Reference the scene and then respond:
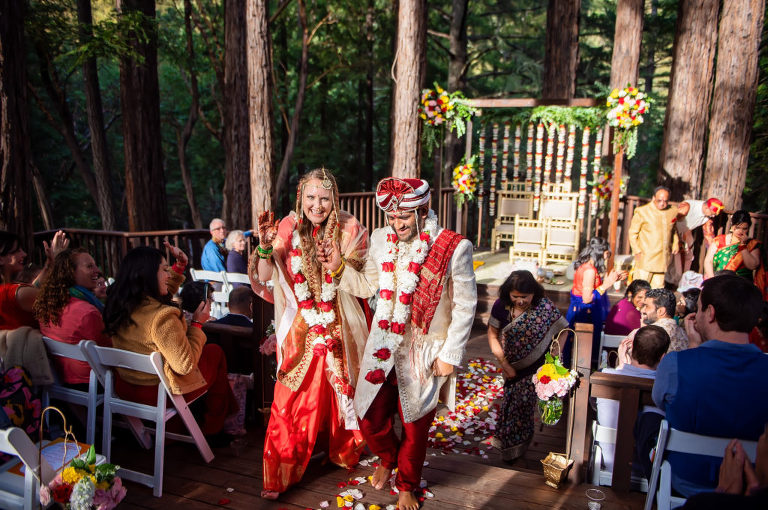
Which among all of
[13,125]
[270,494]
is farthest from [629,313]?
[13,125]

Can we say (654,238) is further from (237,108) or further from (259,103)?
(237,108)

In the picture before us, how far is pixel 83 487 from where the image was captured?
2412 mm

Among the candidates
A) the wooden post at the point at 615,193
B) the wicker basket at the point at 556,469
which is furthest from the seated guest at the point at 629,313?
the wooden post at the point at 615,193

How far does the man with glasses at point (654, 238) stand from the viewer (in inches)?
301

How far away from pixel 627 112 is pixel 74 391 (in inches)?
305

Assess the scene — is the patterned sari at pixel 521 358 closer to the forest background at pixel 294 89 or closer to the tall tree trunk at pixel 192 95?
the forest background at pixel 294 89

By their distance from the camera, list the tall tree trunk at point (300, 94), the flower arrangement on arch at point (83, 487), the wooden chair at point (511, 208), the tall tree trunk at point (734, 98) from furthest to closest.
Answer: the tall tree trunk at point (300, 94) → the wooden chair at point (511, 208) → the tall tree trunk at point (734, 98) → the flower arrangement on arch at point (83, 487)

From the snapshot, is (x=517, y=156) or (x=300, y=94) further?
(x=300, y=94)

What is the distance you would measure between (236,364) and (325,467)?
1.29 meters

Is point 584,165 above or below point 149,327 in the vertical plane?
above

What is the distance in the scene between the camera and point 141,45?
10930 mm

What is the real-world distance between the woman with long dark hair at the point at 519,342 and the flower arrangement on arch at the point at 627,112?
16.6ft

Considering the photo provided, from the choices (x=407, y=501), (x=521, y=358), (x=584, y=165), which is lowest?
(x=407, y=501)

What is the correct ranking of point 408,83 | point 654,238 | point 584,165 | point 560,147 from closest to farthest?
point 654,238, point 408,83, point 584,165, point 560,147
